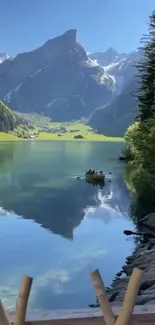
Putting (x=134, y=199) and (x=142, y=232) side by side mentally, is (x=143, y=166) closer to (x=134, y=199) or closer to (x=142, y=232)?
(x=134, y=199)

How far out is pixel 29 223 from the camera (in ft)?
113

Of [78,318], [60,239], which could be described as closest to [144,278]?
→ [60,239]


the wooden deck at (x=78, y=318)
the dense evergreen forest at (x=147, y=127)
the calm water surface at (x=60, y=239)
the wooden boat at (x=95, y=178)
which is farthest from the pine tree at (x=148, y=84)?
the wooden deck at (x=78, y=318)

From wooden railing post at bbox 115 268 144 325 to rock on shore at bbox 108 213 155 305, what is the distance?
9628 mm

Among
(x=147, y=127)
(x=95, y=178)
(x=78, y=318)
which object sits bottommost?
(x=78, y=318)

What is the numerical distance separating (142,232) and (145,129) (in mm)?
13628

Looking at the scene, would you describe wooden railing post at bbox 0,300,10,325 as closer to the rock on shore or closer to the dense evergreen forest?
the rock on shore

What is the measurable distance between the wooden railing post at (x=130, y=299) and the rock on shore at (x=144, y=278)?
31.6 feet

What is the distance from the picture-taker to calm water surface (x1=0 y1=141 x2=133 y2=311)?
19000 mm

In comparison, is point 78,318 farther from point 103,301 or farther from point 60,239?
point 60,239

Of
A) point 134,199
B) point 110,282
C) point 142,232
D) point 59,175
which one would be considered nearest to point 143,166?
point 134,199

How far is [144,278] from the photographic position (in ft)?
55.7

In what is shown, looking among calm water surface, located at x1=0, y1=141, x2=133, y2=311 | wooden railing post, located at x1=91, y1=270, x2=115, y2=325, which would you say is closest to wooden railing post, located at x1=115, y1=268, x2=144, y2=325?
wooden railing post, located at x1=91, y1=270, x2=115, y2=325

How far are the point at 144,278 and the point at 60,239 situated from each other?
1286 centimetres
